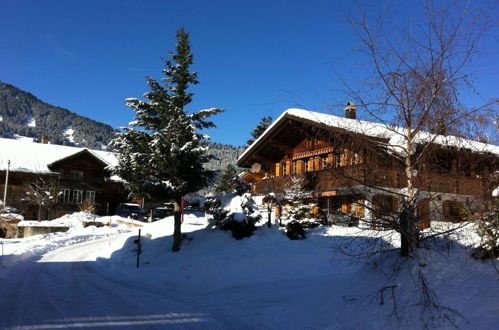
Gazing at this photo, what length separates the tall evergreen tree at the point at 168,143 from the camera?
18422 millimetres

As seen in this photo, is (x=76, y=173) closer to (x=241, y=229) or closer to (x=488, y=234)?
(x=241, y=229)

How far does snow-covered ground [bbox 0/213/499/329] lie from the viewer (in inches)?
243

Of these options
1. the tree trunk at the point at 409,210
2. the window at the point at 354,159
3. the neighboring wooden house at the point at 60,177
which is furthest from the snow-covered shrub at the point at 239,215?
the neighboring wooden house at the point at 60,177

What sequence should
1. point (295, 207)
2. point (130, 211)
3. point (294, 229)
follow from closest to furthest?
1. point (294, 229)
2. point (295, 207)
3. point (130, 211)

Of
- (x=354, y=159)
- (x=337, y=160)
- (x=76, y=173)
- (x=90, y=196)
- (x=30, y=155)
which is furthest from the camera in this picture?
(x=90, y=196)

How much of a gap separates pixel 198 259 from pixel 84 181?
1479 inches

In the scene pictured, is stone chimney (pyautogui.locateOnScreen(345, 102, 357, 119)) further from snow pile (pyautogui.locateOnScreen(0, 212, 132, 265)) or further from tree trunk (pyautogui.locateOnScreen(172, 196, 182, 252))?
snow pile (pyautogui.locateOnScreen(0, 212, 132, 265))

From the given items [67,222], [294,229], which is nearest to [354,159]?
[294,229]

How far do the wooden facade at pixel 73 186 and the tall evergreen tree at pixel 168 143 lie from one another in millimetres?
26053

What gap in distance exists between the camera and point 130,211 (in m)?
46.5

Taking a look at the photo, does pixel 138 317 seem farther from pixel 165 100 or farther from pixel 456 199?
pixel 165 100

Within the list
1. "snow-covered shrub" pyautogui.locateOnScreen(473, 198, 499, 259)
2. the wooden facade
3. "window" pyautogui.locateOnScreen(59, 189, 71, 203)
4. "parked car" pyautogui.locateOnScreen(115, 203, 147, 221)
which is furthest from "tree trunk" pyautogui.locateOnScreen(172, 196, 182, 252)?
"window" pyautogui.locateOnScreen(59, 189, 71, 203)

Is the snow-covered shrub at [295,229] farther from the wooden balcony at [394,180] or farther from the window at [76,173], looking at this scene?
the window at [76,173]

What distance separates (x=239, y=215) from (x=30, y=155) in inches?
1586
